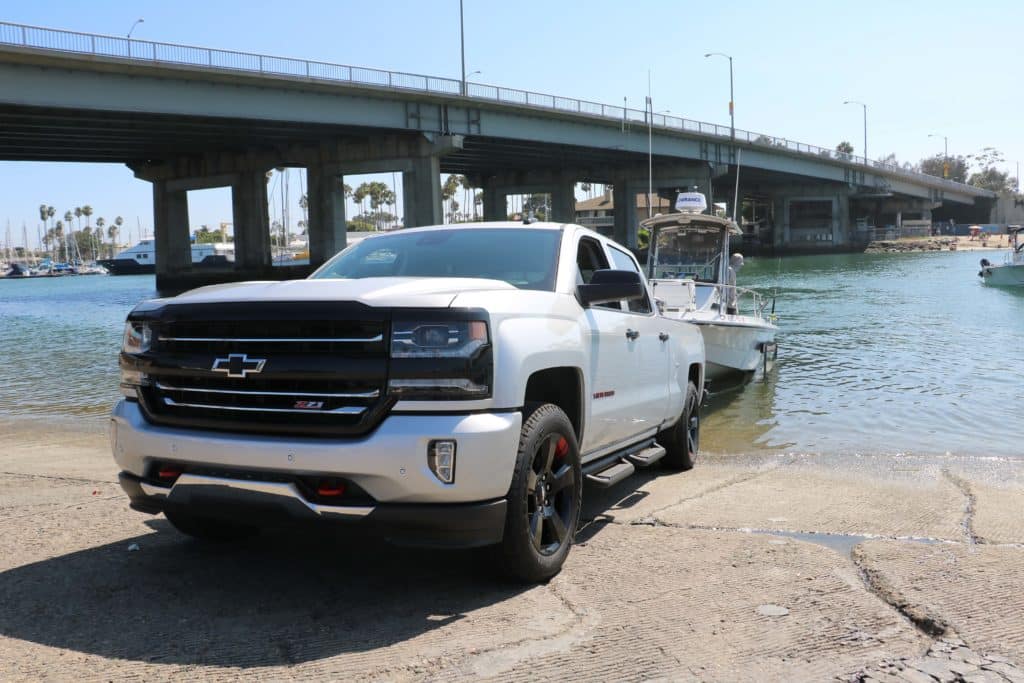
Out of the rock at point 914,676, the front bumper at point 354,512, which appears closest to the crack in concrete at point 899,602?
the rock at point 914,676

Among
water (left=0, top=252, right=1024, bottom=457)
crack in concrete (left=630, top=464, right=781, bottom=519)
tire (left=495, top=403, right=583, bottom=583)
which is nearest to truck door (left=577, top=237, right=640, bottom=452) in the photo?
tire (left=495, top=403, right=583, bottom=583)

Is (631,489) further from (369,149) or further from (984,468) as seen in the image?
(369,149)

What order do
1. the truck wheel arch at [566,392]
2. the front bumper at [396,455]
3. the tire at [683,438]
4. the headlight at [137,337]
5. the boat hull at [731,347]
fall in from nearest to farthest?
1. the front bumper at [396,455]
2. the headlight at [137,337]
3. the truck wheel arch at [566,392]
4. the tire at [683,438]
5. the boat hull at [731,347]

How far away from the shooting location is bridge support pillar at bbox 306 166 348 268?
60531 millimetres

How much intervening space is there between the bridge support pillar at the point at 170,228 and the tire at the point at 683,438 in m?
65.8

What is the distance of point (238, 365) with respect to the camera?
4363 millimetres

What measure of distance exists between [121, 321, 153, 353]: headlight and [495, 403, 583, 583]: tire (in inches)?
76.0

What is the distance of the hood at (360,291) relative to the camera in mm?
4258

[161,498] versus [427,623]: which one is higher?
[161,498]

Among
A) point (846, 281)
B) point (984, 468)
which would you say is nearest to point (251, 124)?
point (846, 281)

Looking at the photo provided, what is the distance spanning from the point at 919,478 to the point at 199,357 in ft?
20.6

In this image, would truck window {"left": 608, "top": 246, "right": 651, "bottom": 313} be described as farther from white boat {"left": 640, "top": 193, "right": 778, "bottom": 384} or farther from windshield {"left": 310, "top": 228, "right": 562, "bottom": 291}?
white boat {"left": 640, "top": 193, "right": 778, "bottom": 384}

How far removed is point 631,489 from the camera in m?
7.47

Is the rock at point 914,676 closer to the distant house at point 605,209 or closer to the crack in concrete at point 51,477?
the crack in concrete at point 51,477
